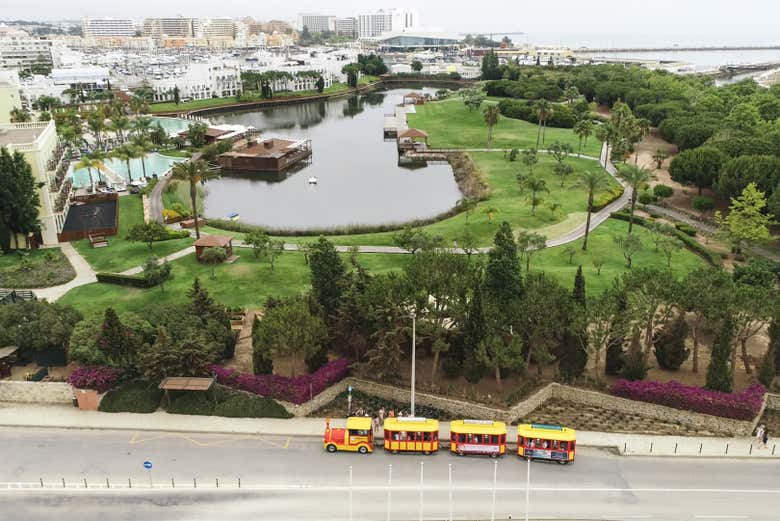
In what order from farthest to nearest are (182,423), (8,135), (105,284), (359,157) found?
(359,157)
(8,135)
(105,284)
(182,423)

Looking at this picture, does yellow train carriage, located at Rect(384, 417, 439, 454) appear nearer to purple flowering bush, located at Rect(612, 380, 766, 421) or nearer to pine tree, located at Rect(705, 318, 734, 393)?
purple flowering bush, located at Rect(612, 380, 766, 421)

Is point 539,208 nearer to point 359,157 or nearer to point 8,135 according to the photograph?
point 359,157

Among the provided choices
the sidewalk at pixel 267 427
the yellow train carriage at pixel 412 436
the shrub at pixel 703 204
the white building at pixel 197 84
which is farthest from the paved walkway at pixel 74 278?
the white building at pixel 197 84

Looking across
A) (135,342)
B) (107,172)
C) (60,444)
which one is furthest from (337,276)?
(107,172)

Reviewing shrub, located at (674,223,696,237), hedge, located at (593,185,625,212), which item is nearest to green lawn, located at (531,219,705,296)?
shrub, located at (674,223,696,237)

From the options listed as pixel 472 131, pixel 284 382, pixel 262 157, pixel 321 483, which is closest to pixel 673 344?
pixel 321 483
